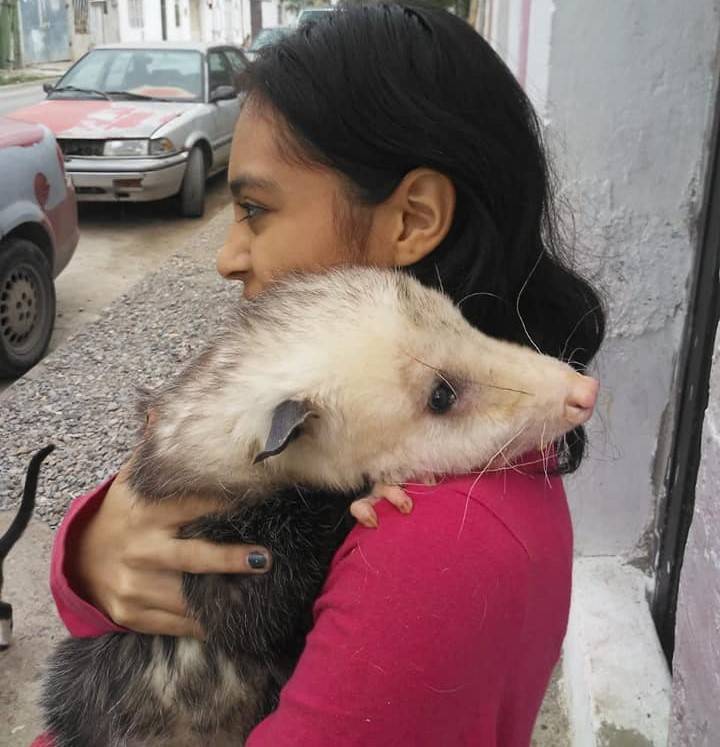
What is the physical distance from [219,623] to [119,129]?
8333mm

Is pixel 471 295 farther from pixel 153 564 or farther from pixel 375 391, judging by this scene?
pixel 153 564

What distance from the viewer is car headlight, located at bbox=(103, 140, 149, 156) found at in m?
8.78

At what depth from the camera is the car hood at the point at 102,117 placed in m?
8.77

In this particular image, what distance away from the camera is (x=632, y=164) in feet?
7.91

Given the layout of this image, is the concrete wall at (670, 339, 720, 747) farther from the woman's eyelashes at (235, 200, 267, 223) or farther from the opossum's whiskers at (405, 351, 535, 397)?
the woman's eyelashes at (235, 200, 267, 223)

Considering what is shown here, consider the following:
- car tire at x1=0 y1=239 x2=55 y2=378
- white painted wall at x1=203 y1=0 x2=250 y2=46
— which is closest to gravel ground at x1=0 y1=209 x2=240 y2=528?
car tire at x1=0 y1=239 x2=55 y2=378

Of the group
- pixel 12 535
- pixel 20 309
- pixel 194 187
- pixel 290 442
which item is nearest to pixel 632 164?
pixel 290 442

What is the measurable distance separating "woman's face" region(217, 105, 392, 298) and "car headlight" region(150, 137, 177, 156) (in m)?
7.83

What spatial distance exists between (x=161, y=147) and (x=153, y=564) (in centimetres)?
822

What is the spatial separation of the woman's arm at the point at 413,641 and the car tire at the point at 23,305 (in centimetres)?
495

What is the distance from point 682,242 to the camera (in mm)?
2432

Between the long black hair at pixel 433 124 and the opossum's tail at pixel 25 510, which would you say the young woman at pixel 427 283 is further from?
the opossum's tail at pixel 25 510

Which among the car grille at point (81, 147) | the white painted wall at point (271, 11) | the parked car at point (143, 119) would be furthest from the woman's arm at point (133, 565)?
the white painted wall at point (271, 11)

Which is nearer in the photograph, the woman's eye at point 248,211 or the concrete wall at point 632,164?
the woman's eye at point 248,211
